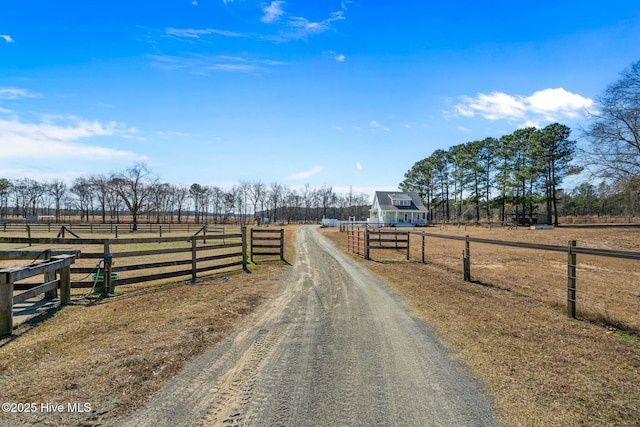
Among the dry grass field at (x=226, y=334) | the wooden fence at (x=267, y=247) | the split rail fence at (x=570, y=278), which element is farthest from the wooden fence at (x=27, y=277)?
the split rail fence at (x=570, y=278)

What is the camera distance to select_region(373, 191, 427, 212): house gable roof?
58966 millimetres

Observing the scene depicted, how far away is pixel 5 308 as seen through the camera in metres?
4.91

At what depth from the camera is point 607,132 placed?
25453 mm

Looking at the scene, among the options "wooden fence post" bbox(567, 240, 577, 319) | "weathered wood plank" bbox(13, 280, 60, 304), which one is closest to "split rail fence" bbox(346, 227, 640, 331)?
"wooden fence post" bbox(567, 240, 577, 319)

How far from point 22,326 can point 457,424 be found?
6468mm

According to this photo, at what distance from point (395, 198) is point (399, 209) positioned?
2.29 metres

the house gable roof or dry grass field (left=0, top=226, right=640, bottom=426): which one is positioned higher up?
the house gable roof

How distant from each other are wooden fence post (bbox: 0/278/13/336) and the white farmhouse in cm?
5363

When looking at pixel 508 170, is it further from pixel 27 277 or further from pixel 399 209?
pixel 27 277

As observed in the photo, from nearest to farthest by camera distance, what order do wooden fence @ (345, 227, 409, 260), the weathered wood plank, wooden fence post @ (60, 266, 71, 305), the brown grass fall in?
the brown grass
the weathered wood plank
wooden fence post @ (60, 266, 71, 305)
wooden fence @ (345, 227, 409, 260)

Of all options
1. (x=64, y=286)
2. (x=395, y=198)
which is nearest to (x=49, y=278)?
(x=64, y=286)

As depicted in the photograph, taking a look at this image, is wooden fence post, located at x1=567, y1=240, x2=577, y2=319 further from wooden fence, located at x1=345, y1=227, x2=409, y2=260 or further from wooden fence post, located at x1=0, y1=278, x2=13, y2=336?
wooden fence post, located at x1=0, y1=278, x2=13, y2=336

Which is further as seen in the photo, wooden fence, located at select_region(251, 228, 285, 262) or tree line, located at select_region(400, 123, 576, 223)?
tree line, located at select_region(400, 123, 576, 223)

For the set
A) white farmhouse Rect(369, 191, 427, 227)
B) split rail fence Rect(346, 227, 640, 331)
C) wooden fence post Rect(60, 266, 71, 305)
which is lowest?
split rail fence Rect(346, 227, 640, 331)
